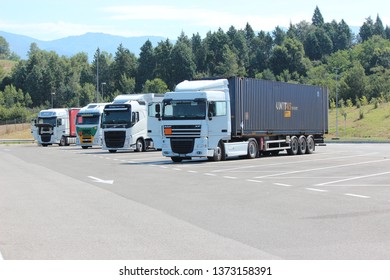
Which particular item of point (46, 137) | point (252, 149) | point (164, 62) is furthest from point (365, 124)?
point (164, 62)

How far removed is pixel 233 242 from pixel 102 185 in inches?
411

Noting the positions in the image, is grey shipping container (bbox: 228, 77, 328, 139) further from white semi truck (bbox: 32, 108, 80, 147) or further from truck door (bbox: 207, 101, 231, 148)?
white semi truck (bbox: 32, 108, 80, 147)

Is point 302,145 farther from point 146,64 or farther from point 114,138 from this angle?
point 146,64

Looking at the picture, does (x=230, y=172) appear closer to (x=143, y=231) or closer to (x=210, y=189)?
(x=210, y=189)

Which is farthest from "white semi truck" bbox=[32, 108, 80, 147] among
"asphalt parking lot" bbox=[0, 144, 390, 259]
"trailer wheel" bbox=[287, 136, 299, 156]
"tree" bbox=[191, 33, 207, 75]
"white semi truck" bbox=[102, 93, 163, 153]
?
"tree" bbox=[191, 33, 207, 75]

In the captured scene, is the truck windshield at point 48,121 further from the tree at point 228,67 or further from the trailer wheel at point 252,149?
the tree at point 228,67

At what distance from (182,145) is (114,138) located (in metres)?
13.1

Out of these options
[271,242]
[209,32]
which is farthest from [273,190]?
[209,32]

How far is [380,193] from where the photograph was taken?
58.5 ft

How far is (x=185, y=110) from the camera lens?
32.2 metres

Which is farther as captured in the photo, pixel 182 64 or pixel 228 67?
pixel 182 64

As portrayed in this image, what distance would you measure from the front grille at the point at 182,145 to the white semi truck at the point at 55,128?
31.4m

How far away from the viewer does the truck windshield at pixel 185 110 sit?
3198 centimetres

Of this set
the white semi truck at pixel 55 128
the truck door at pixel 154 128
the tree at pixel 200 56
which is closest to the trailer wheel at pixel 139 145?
the truck door at pixel 154 128
